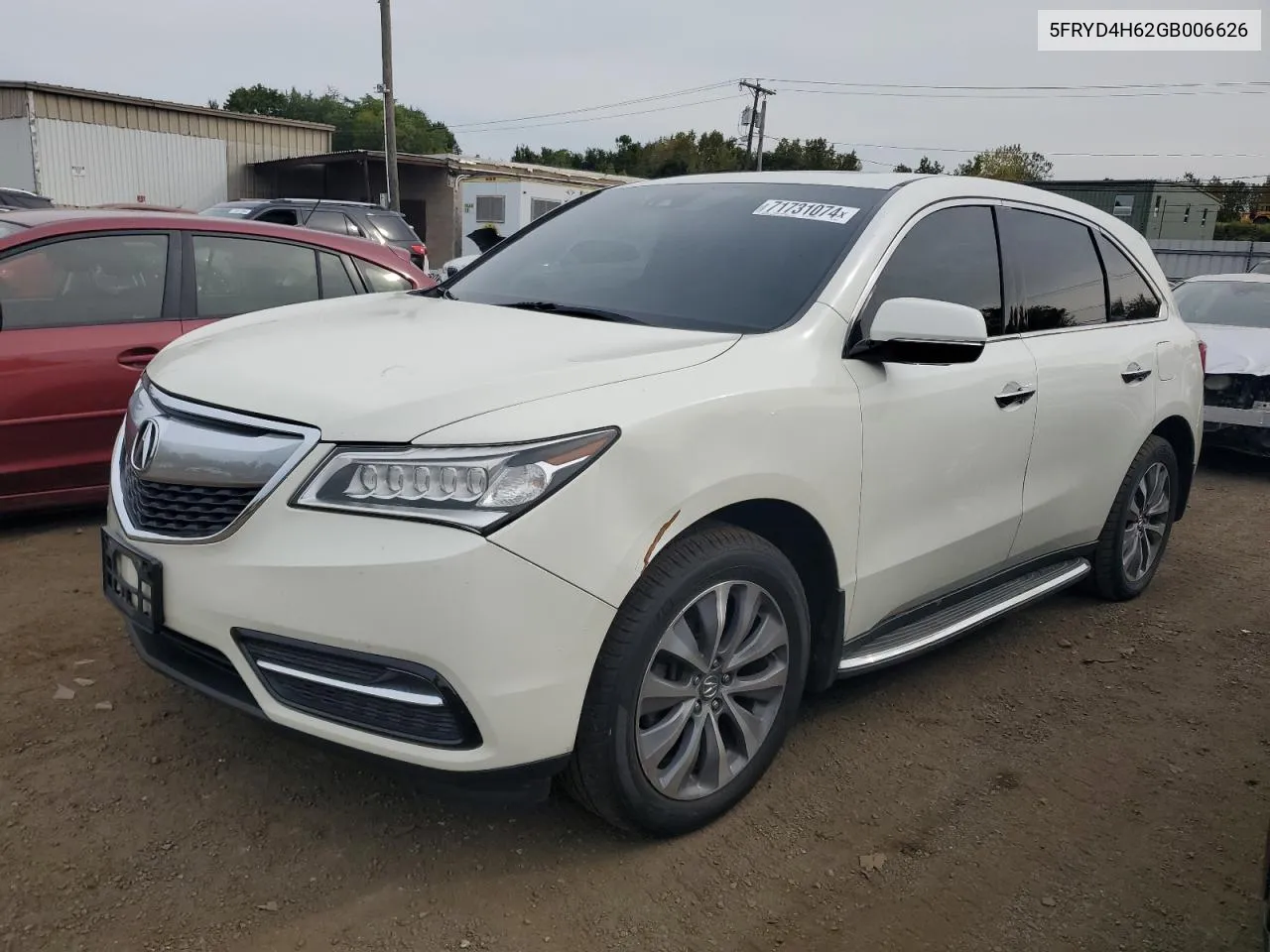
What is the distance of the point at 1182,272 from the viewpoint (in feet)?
88.5

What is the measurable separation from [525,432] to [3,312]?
11.2 ft

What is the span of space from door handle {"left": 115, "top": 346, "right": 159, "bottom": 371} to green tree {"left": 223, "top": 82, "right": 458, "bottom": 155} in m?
79.1

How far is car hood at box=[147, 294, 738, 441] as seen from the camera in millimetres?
2314

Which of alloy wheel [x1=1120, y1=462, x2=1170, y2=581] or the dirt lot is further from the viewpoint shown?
alloy wheel [x1=1120, y1=462, x2=1170, y2=581]

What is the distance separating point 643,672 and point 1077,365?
2.35 m

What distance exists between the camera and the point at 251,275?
5.41 metres

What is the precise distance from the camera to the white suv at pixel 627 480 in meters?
2.23

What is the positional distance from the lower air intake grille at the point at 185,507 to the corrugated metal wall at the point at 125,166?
2863cm

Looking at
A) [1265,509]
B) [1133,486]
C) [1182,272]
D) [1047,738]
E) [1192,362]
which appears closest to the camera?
[1047,738]

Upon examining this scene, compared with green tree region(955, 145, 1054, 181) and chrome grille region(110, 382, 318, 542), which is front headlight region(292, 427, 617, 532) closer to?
chrome grille region(110, 382, 318, 542)

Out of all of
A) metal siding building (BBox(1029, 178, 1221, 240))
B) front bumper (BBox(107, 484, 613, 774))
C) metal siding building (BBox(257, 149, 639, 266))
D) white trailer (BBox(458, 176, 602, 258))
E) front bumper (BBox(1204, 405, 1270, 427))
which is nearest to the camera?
front bumper (BBox(107, 484, 613, 774))

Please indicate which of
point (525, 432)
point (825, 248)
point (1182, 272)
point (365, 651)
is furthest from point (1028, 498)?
point (1182, 272)

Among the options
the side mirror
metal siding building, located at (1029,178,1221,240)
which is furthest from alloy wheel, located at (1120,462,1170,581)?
metal siding building, located at (1029,178,1221,240)

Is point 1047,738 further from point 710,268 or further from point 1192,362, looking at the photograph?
point 1192,362
